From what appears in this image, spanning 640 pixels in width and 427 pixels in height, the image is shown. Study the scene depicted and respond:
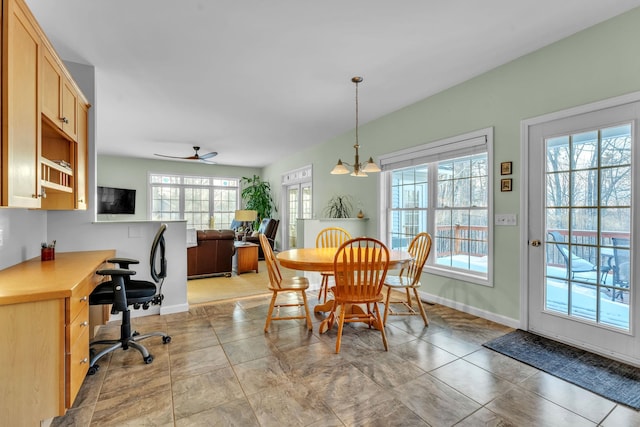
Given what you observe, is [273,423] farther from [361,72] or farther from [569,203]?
[361,72]

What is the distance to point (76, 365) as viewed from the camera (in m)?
1.67

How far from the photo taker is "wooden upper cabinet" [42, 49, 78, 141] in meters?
1.97

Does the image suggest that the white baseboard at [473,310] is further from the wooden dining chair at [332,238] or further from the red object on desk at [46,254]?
the red object on desk at [46,254]

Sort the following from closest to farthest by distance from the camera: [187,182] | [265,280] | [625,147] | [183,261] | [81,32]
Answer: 1. [625,147]
2. [81,32]
3. [183,261]
4. [265,280]
5. [187,182]

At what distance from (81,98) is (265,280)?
11.1 ft

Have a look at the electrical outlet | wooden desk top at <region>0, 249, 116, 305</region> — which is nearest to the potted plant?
the electrical outlet

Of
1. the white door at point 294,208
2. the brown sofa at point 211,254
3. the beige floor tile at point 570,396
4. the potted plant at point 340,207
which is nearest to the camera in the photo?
the beige floor tile at point 570,396

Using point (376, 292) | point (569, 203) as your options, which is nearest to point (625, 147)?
point (569, 203)

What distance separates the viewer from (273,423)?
164cm

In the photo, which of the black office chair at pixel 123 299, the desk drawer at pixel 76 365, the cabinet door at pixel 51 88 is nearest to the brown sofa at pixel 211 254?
the black office chair at pixel 123 299

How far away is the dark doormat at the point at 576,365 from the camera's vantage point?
1.91 m

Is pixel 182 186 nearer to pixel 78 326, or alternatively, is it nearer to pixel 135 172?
pixel 135 172

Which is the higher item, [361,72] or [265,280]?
[361,72]

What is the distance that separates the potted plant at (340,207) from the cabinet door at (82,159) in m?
3.57
